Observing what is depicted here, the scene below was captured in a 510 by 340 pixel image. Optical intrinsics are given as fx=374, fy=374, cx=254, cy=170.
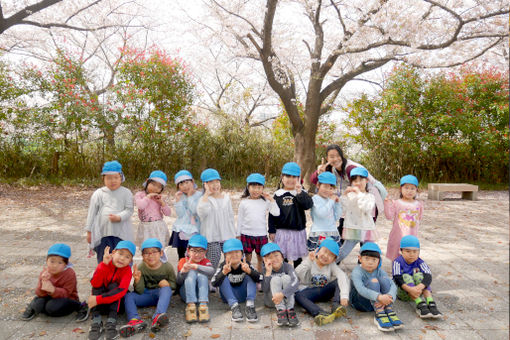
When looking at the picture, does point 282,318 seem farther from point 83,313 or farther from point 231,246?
point 83,313

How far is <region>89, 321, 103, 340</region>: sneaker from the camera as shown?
9.10ft

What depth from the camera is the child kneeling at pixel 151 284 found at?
10.1 feet

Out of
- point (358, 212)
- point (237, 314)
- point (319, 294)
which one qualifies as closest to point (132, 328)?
point (237, 314)

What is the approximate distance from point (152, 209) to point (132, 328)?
4.29 ft

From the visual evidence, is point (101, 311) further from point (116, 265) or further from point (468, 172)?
point (468, 172)

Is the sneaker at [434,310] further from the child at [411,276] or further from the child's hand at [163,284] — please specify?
the child's hand at [163,284]

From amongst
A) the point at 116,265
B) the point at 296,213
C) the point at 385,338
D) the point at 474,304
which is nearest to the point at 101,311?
the point at 116,265

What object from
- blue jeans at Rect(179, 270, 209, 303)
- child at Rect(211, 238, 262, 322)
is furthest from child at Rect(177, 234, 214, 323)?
child at Rect(211, 238, 262, 322)

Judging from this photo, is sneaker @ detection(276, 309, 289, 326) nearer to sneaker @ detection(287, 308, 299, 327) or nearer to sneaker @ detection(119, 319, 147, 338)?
sneaker @ detection(287, 308, 299, 327)

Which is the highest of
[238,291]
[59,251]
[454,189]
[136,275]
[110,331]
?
[454,189]

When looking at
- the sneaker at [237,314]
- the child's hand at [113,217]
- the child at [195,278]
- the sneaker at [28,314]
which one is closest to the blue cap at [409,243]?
the sneaker at [237,314]

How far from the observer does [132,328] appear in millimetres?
2857

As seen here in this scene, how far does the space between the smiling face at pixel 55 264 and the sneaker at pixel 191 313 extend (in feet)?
3.69

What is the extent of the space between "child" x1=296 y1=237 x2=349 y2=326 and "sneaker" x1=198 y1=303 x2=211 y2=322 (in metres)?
0.80
